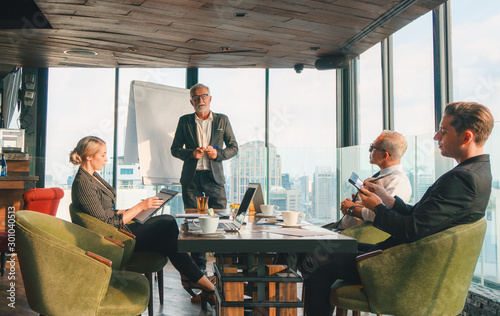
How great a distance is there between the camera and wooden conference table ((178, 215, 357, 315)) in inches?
67.8

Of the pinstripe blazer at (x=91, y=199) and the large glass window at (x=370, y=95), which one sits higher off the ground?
the large glass window at (x=370, y=95)

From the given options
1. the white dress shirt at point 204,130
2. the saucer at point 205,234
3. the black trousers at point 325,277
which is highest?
the white dress shirt at point 204,130

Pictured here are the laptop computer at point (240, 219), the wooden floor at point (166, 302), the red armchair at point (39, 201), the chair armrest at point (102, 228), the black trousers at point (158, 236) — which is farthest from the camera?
the red armchair at point (39, 201)

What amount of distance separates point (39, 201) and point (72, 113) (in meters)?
2.51

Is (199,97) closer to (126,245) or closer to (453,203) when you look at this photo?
(126,245)

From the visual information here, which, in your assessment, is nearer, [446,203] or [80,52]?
[446,203]

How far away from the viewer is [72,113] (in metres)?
6.25

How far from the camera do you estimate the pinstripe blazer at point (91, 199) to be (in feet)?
8.46

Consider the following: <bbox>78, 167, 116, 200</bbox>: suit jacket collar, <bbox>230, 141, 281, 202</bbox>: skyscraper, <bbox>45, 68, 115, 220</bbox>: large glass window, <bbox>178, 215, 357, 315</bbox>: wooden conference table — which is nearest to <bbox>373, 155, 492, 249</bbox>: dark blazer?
<bbox>178, 215, 357, 315</bbox>: wooden conference table

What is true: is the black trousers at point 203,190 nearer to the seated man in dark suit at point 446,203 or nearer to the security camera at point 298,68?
the seated man in dark suit at point 446,203

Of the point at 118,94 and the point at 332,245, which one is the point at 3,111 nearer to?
the point at 118,94

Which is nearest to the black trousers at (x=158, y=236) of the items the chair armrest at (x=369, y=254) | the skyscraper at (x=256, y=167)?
the chair armrest at (x=369, y=254)

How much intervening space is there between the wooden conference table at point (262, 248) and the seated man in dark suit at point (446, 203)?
126 mm

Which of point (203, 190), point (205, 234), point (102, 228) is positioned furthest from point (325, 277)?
point (203, 190)
